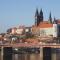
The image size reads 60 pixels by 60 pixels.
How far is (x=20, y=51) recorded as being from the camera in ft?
254

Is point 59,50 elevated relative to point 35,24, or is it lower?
lower

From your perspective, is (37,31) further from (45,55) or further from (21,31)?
(45,55)

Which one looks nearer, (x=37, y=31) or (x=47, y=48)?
(x=47, y=48)

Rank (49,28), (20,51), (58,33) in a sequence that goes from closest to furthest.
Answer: (20,51) → (58,33) → (49,28)

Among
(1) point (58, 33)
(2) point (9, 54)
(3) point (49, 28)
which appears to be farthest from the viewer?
(3) point (49, 28)

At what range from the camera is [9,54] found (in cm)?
5519

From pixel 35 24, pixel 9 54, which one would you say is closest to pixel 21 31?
pixel 35 24

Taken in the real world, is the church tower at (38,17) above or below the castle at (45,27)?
above

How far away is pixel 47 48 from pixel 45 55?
7.00 feet

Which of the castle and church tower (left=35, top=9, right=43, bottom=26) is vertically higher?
church tower (left=35, top=9, right=43, bottom=26)

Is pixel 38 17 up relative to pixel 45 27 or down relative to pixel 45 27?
up

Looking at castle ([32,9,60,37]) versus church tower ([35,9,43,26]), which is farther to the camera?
church tower ([35,9,43,26])

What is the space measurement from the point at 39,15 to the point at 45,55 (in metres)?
75.7

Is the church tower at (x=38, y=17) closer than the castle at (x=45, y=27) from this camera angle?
No
